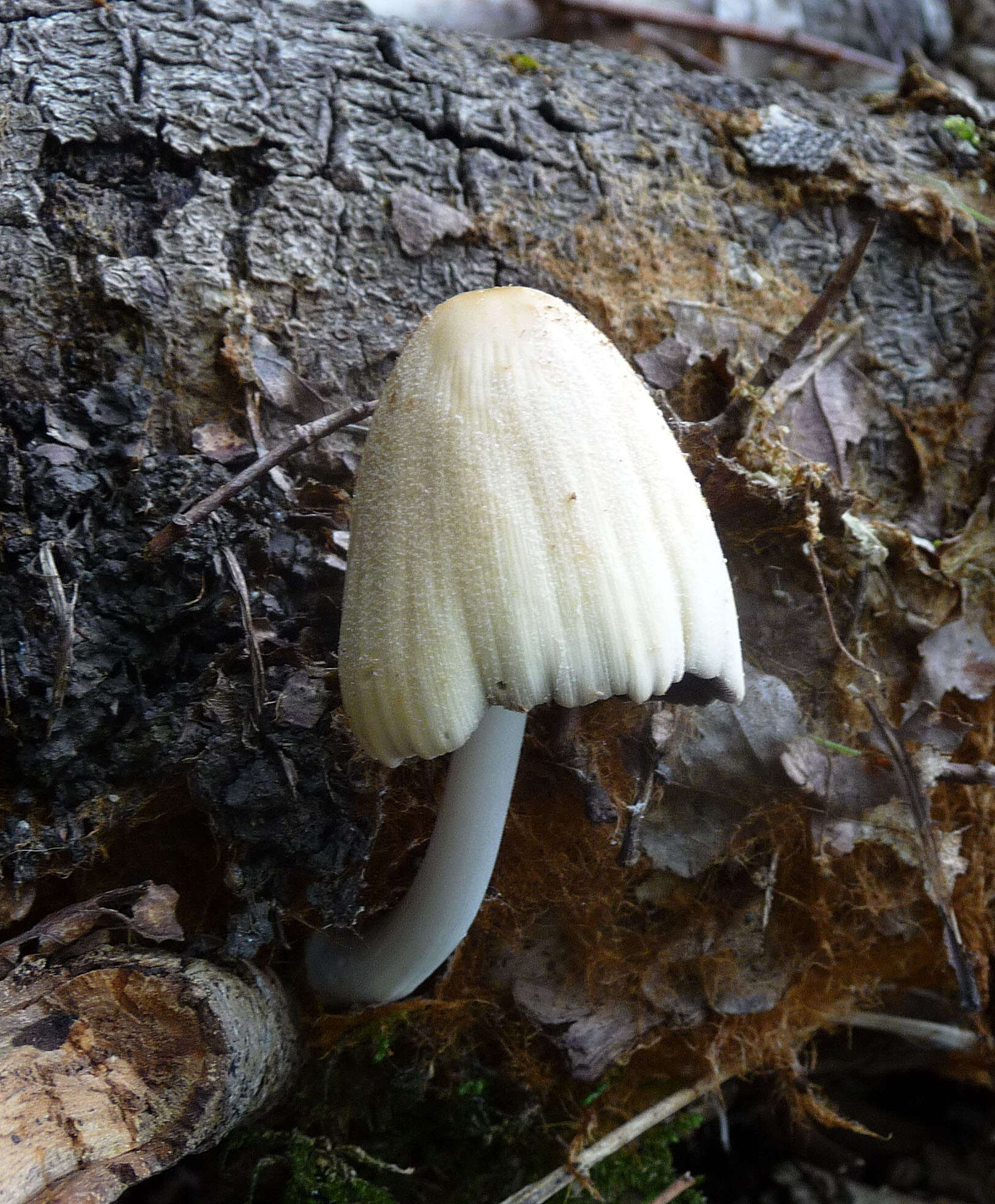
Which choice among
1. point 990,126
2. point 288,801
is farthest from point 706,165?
point 288,801

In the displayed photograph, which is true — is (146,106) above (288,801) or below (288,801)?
above

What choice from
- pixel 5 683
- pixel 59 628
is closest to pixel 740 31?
pixel 59 628

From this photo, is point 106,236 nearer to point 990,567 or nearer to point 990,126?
point 990,567

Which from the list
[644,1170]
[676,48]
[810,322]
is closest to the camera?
[810,322]

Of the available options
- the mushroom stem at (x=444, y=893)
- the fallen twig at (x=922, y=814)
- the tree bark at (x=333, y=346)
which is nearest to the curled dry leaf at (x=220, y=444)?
the tree bark at (x=333, y=346)

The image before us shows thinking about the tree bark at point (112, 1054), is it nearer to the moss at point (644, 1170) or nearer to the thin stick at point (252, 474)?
the thin stick at point (252, 474)

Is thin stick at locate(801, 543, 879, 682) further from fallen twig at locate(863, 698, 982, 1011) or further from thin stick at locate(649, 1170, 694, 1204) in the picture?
thin stick at locate(649, 1170, 694, 1204)

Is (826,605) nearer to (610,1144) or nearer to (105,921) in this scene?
(610,1144)
